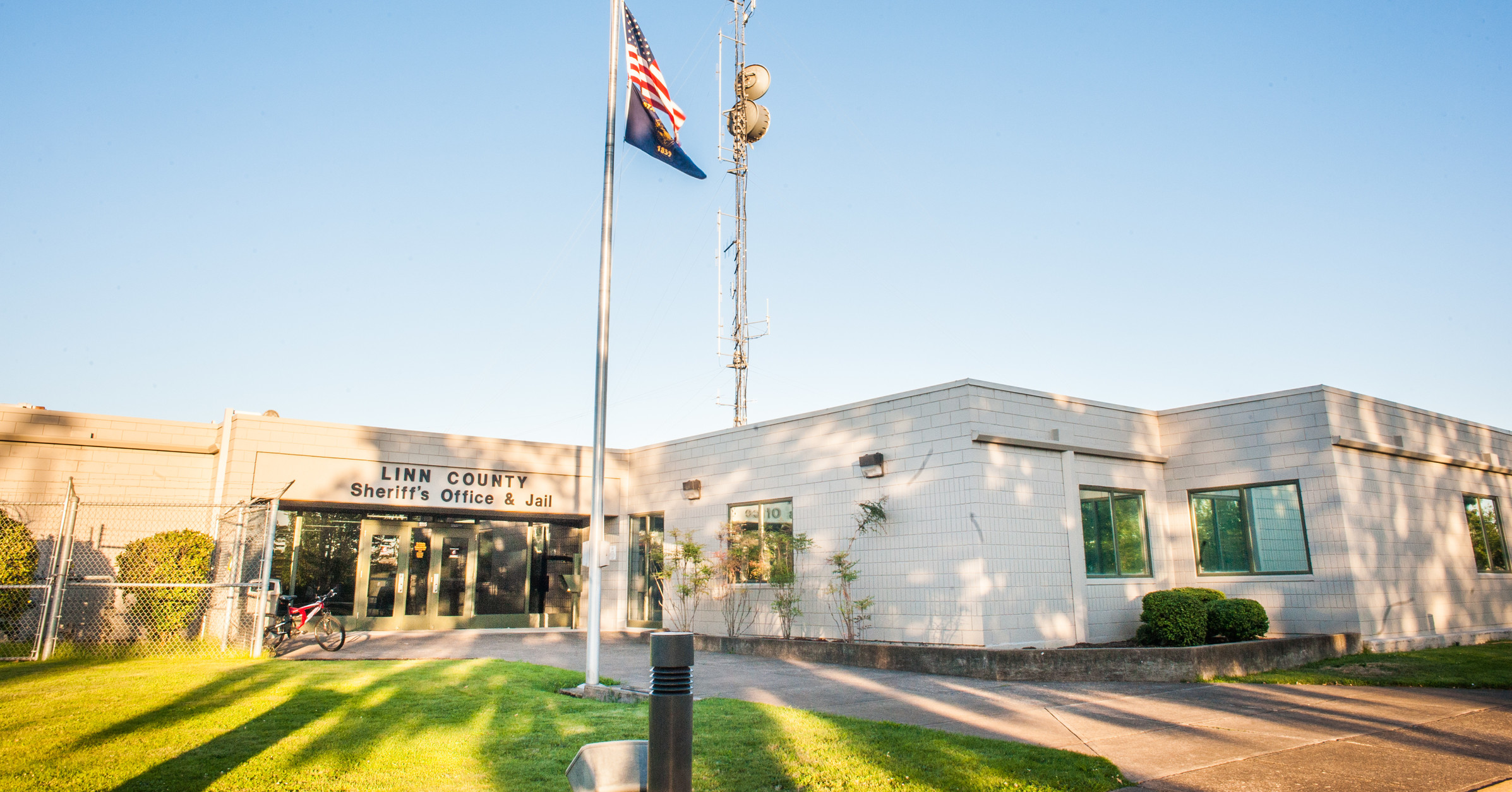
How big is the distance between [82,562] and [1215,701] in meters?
15.8

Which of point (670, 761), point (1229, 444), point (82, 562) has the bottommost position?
point (670, 761)

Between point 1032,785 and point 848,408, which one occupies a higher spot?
point 848,408

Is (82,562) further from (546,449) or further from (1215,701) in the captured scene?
(1215,701)

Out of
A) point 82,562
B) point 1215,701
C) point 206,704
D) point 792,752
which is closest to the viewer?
point 792,752

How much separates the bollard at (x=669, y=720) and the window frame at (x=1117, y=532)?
10.4 metres

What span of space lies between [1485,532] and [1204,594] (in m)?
7.67

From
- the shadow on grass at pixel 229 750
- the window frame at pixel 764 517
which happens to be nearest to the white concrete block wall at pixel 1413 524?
the window frame at pixel 764 517

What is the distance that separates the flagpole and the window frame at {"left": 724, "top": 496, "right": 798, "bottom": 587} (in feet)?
18.1

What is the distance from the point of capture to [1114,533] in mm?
13617

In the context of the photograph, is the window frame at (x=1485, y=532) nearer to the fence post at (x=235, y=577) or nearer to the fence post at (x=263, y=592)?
the fence post at (x=263, y=592)

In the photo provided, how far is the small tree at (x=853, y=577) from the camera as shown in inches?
511

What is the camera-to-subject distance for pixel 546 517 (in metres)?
18.8

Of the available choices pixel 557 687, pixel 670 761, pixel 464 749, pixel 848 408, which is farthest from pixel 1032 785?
pixel 848 408

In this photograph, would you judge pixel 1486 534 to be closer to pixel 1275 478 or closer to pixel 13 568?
pixel 1275 478
